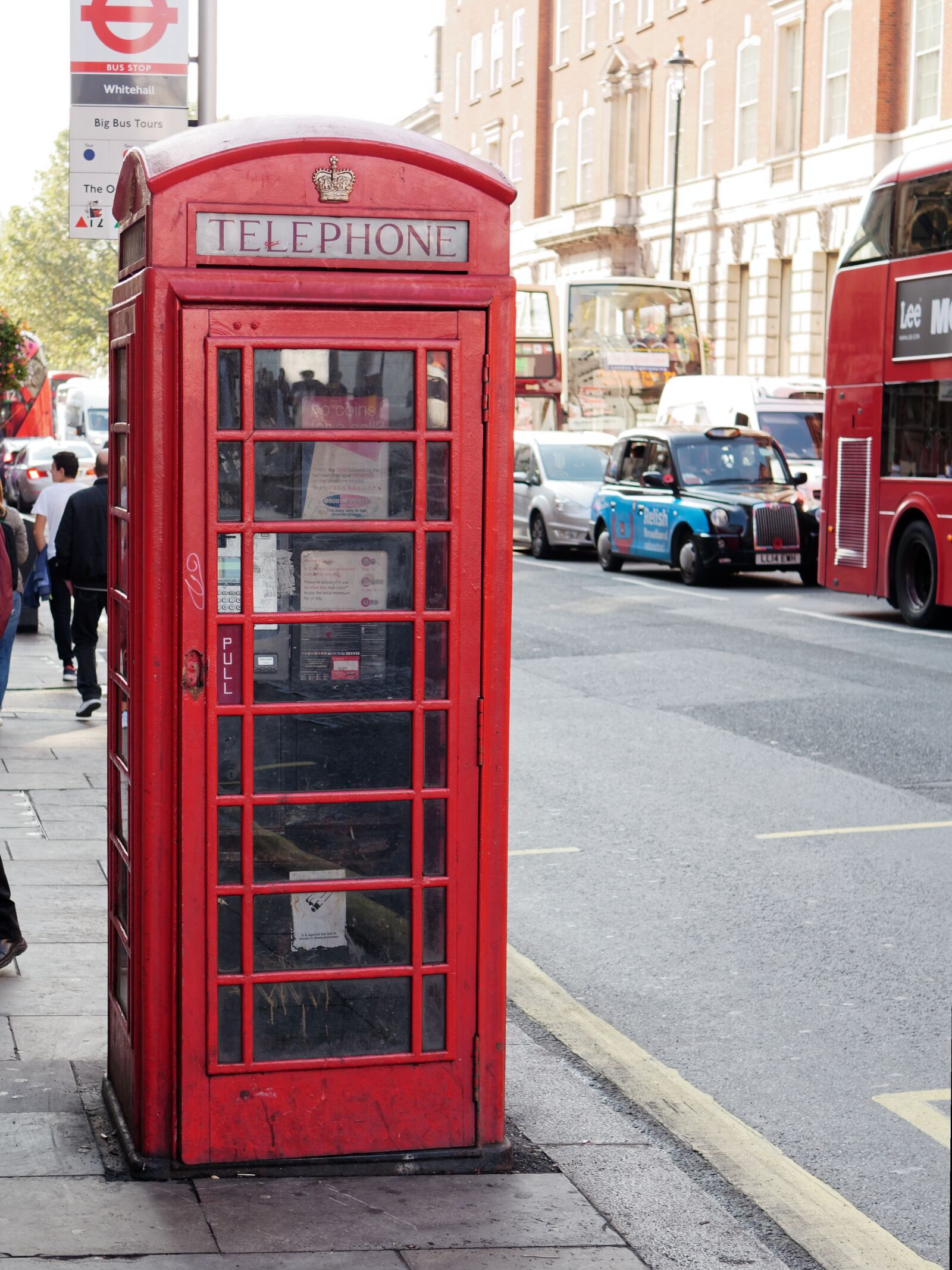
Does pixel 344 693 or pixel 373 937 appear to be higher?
pixel 344 693

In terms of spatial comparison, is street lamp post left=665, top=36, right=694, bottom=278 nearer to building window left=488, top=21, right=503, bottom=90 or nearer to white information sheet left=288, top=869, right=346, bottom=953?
building window left=488, top=21, right=503, bottom=90

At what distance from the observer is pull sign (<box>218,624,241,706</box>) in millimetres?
4152

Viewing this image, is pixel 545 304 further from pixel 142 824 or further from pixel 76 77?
pixel 142 824

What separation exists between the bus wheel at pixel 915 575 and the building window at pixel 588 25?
38.7 meters

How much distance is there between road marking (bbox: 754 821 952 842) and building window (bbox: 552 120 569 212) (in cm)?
4869

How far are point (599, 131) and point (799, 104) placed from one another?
40.7 feet

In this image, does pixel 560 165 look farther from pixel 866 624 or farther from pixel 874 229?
pixel 866 624

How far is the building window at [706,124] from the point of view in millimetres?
45125

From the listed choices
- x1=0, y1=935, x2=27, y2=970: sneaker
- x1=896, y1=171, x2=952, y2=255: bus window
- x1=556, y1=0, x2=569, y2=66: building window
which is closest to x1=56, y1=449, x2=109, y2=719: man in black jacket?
x1=0, y1=935, x2=27, y2=970: sneaker

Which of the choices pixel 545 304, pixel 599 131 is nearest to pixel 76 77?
pixel 545 304

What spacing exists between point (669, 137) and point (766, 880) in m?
43.2

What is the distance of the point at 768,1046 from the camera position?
5508 millimetres

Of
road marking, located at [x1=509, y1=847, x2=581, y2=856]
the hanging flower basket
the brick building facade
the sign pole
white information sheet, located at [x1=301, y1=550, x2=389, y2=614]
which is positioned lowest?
road marking, located at [x1=509, y1=847, x2=581, y2=856]

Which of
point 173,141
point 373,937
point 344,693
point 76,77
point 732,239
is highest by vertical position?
point 732,239
